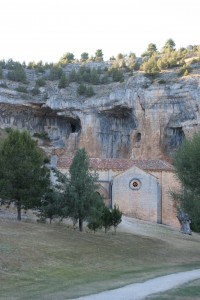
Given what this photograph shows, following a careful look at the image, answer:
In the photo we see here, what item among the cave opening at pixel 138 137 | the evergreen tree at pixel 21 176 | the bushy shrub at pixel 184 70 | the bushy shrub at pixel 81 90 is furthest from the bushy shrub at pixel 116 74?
the evergreen tree at pixel 21 176

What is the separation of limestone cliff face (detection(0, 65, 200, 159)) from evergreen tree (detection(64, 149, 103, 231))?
3062 centimetres

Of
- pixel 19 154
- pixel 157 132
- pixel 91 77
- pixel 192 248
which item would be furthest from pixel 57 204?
pixel 91 77

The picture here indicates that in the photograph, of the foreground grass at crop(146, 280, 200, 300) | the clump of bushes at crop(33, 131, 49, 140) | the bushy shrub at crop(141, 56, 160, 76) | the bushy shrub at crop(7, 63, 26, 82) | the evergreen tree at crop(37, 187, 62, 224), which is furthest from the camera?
the bushy shrub at crop(7, 63, 26, 82)

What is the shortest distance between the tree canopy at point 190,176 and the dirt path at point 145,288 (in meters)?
11.1

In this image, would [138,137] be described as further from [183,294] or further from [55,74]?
[183,294]

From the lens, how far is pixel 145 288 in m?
14.3

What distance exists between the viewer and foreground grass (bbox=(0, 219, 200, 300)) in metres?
14.7

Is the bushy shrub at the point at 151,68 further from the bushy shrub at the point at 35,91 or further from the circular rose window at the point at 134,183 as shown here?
the circular rose window at the point at 134,183

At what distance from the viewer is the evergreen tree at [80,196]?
32.9 m

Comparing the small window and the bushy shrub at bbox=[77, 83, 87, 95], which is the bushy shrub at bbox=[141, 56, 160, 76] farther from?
the small window

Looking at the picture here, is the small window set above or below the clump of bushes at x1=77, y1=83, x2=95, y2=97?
below

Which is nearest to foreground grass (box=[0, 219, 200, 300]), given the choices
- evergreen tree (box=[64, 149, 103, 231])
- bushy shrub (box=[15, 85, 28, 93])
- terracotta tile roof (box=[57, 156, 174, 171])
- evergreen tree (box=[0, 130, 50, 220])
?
evergreen tree (box=[64, 149, 103, 231])

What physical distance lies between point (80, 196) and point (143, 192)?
20.7 m

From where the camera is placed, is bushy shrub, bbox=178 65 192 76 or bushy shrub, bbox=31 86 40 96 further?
bushy shrub, bbox=31 86 40 96
